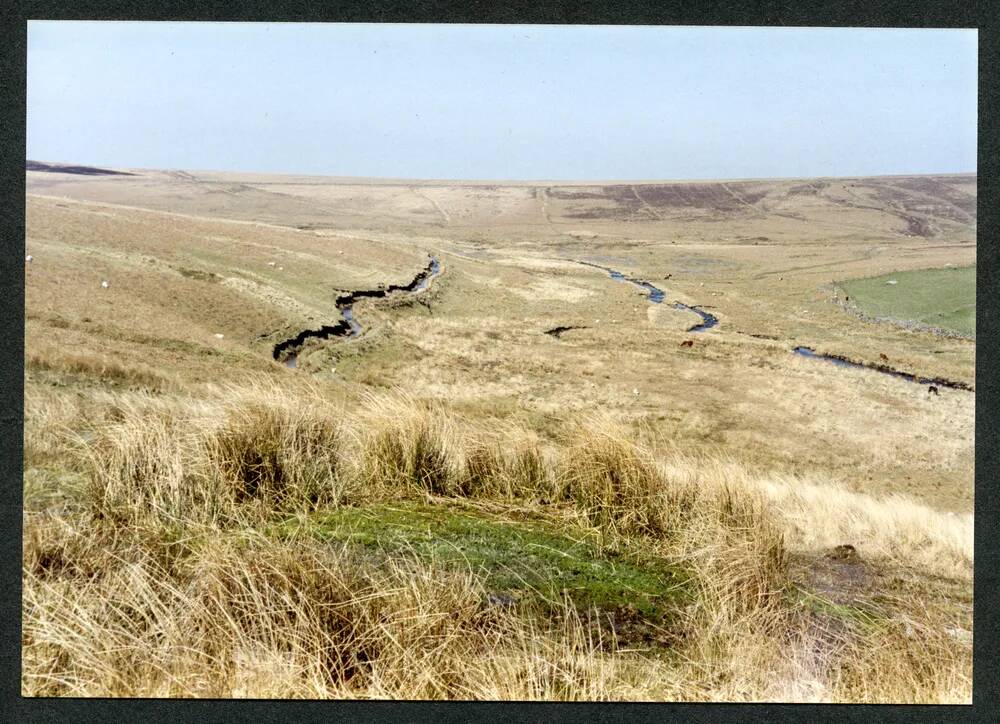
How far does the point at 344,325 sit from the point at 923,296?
29.6 metres

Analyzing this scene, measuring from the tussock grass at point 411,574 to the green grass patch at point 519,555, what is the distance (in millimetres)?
17

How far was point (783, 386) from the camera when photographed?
70.5 feet

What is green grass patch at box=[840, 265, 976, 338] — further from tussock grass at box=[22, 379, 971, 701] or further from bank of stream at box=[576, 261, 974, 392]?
tussock grass at box=[22, 379, 971, 701]

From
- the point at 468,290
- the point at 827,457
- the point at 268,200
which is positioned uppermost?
the point at 268,200

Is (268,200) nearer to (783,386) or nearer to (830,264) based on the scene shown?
(830,264)

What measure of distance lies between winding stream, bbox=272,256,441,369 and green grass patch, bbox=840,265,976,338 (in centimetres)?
2178

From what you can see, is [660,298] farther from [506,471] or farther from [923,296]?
[506,471]

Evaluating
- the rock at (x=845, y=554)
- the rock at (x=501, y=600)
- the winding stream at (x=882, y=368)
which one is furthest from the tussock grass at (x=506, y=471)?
the winding stream at (x=882, y=368)

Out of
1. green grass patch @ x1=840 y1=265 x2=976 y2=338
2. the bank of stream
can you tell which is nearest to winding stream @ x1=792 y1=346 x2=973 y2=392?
the bank of stream

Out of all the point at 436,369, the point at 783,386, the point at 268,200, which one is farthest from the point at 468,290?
the point at 268,200

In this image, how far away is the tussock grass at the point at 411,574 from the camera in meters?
3.10

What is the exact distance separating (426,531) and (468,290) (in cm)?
3034

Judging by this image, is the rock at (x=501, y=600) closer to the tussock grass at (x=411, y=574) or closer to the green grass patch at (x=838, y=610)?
the tussock grass at (x=411, y=574)

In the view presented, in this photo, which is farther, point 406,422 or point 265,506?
point 406,422
